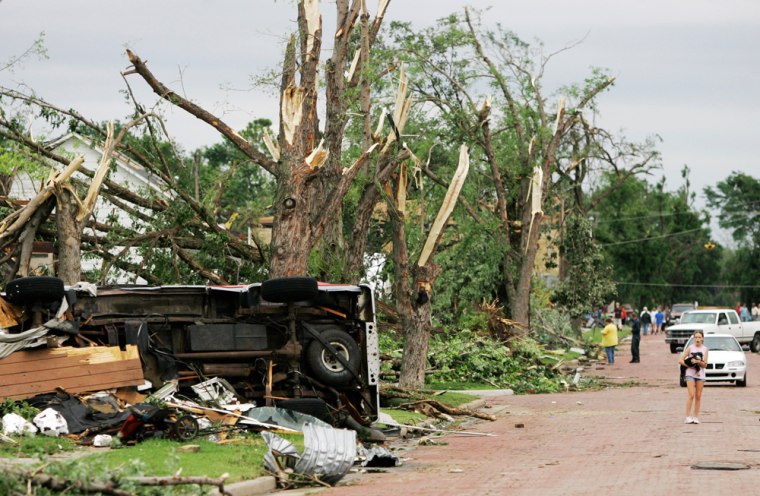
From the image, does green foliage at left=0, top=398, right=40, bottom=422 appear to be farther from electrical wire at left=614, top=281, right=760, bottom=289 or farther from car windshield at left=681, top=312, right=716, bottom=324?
electrical wire at left=614, top=281, right=760, bottom=289

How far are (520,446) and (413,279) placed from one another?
322 inches

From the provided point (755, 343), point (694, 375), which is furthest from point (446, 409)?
point (755, 343)

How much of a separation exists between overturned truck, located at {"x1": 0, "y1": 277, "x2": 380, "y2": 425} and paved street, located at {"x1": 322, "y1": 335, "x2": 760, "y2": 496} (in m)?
1.68

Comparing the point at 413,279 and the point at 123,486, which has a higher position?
the point at 413,279

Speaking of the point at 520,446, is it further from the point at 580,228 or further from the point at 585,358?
the point at 580,228

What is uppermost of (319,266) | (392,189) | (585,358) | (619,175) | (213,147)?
(213,147)

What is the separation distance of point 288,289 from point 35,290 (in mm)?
3264

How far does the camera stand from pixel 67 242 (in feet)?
63.2

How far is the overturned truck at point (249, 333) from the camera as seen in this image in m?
15.9

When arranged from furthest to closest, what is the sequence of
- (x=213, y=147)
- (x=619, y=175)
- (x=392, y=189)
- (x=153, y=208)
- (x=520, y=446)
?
(x=213, y=147) < (x=619, y=175) < (x=392, y=189) < (x=153, y=208) < (x=520, y=446)

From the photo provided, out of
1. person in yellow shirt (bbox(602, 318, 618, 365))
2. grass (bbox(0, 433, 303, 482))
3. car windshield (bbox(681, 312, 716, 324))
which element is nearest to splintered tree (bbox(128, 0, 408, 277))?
grass (bbox(0, 433, 303, 482))

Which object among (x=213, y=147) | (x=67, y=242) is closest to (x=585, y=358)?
(x=67, y=242)

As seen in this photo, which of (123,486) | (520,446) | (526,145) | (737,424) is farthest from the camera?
(526,145)

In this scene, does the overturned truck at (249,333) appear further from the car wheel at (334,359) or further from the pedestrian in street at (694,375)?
the pedestrian in street at (694,375)
